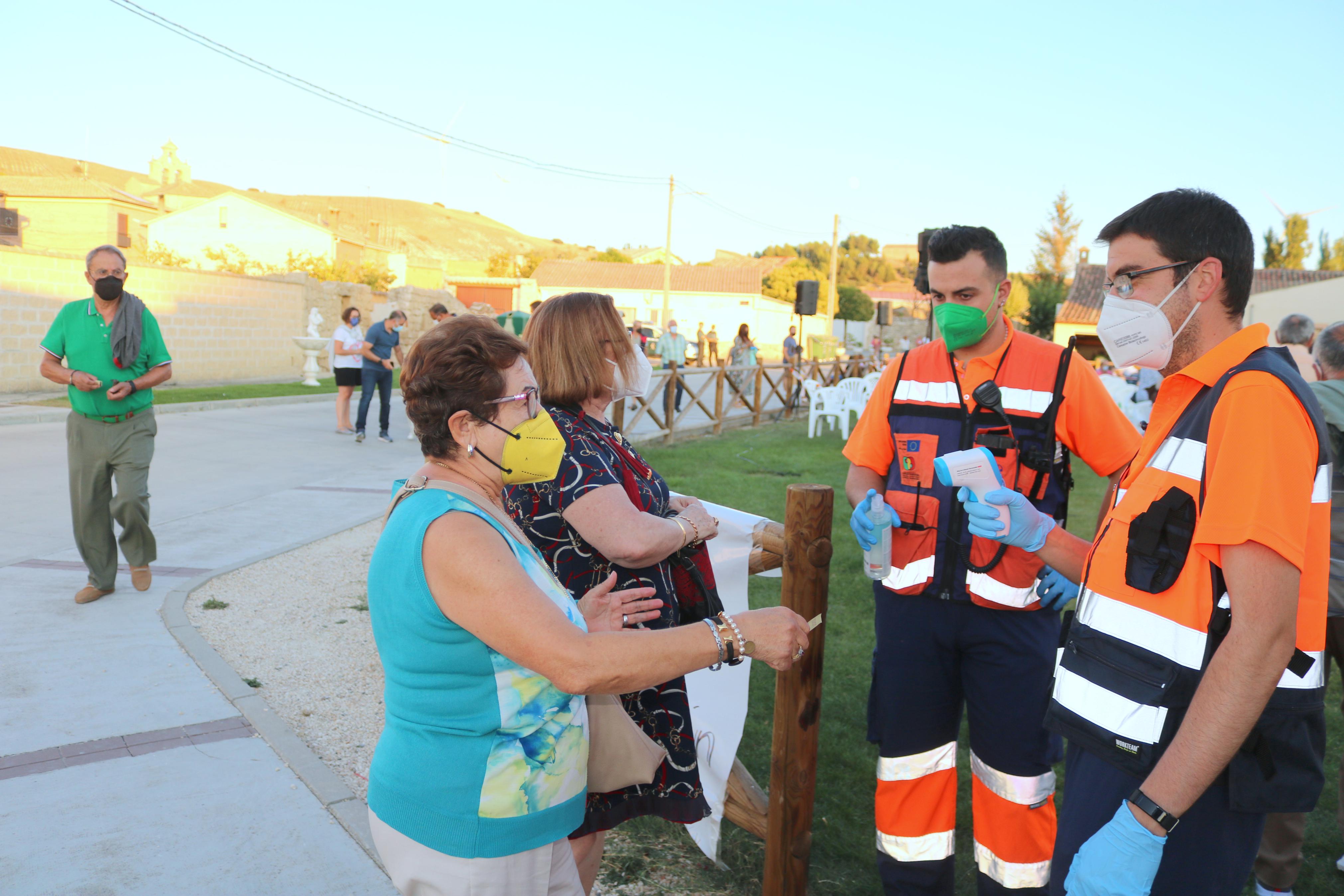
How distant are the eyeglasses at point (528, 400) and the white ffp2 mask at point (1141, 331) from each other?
1.11m

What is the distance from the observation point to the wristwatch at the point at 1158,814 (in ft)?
4.86

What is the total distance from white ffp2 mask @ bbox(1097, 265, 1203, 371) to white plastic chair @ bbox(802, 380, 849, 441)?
44.5 ft

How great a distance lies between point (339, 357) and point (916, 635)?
36.8 feet

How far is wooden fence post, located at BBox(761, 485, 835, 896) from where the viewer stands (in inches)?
98.4

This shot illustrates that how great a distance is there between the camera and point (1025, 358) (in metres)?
2.62

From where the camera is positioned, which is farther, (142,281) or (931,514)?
(142,281)

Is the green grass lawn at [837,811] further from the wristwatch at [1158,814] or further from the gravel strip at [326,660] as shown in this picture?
the wristwatch at [1158,814]

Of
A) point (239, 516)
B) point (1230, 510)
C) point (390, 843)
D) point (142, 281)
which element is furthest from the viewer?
point (142, 281)

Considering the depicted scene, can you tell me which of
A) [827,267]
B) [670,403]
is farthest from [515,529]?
[827,267]

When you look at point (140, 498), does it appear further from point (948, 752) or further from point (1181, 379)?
point (1181, 379)

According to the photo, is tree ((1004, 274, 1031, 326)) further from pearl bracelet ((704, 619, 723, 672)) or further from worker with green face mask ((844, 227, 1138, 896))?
pearl bracelet ((704, 619, 723, 672))

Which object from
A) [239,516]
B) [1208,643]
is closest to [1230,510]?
[1208,643]

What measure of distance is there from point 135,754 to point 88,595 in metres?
2.18

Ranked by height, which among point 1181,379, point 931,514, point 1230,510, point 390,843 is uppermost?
point 1181,379
